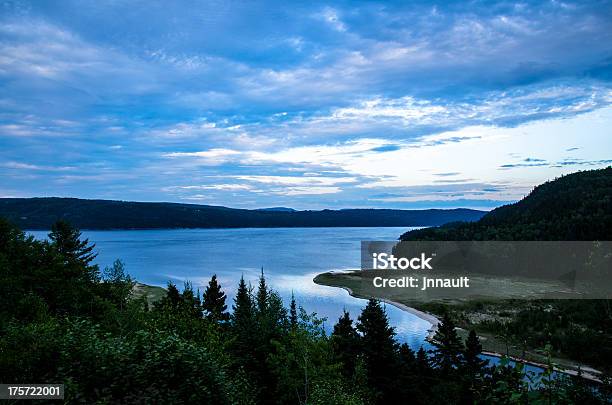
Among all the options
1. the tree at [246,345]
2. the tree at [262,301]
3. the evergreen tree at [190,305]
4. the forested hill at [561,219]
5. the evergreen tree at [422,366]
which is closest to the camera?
the tree at [246,345]

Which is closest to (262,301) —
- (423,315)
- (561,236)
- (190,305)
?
(190,305)

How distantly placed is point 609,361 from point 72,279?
161 feet

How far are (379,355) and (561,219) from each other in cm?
10459

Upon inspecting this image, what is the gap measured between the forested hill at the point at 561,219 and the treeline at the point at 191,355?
86011 mm

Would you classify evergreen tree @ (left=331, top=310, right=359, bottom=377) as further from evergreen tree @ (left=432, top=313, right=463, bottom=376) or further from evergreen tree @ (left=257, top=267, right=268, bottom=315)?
evergreen tree @ (left=432, top=313, right=463, bottom=376)

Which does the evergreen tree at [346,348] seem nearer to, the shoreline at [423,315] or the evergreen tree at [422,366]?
the evergreen tree at [422,366]

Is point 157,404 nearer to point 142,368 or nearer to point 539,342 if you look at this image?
point 142,368

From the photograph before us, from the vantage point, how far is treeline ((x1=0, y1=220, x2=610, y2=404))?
972 cm

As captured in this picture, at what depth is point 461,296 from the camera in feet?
245

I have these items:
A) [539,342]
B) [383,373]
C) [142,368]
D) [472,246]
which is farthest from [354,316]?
[472,246]

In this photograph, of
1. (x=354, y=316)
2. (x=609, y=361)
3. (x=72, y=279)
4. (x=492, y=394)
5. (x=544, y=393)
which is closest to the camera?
(x=544, y=393)

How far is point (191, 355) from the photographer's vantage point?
11328mm

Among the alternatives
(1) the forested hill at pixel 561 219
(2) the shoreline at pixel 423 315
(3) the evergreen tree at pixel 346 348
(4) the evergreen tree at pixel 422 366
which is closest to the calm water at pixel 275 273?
(2) the shoreline at pixel 423 315

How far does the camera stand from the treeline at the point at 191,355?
383 inches
